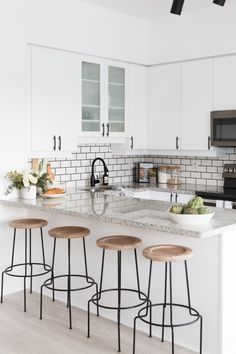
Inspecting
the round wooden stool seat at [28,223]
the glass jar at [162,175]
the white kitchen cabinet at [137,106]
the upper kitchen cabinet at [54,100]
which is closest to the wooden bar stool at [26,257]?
the round wooden stool seat at [28,223]

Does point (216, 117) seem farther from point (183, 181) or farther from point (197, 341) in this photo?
point (197, 341)

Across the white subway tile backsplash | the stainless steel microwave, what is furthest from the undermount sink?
the stainless steel microwave

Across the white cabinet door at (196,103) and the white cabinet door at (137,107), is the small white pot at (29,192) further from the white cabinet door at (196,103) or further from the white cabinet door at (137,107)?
the white cabinet door at (196,103)

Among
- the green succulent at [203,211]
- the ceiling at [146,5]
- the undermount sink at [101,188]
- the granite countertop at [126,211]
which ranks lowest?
the granite countertop at [126,211]

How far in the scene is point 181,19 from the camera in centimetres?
546

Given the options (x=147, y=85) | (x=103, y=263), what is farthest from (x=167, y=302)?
(x=147, y=85)

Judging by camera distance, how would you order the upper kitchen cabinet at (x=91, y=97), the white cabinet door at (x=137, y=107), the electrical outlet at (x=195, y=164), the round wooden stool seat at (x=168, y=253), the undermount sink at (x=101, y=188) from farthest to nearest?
the electrical outlet at (x=195, y=164)
the white cabinet door at (x=137, y=107)
the undermount sink at (x=101, y=188)
the upper kitchen cabinet at (x=91, y=97)
the round wooden stool seat at (x=168, y=253)

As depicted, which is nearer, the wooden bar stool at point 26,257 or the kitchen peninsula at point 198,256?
the kitchen peninsula at point 198,256

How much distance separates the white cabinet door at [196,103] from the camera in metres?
5.34

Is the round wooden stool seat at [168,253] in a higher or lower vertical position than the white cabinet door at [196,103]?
lower

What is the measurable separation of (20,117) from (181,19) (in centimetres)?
217

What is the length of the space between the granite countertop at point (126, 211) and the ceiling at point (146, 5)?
198 cm

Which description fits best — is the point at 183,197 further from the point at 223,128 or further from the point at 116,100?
the point at 116,100

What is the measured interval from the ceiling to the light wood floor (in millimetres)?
3060
